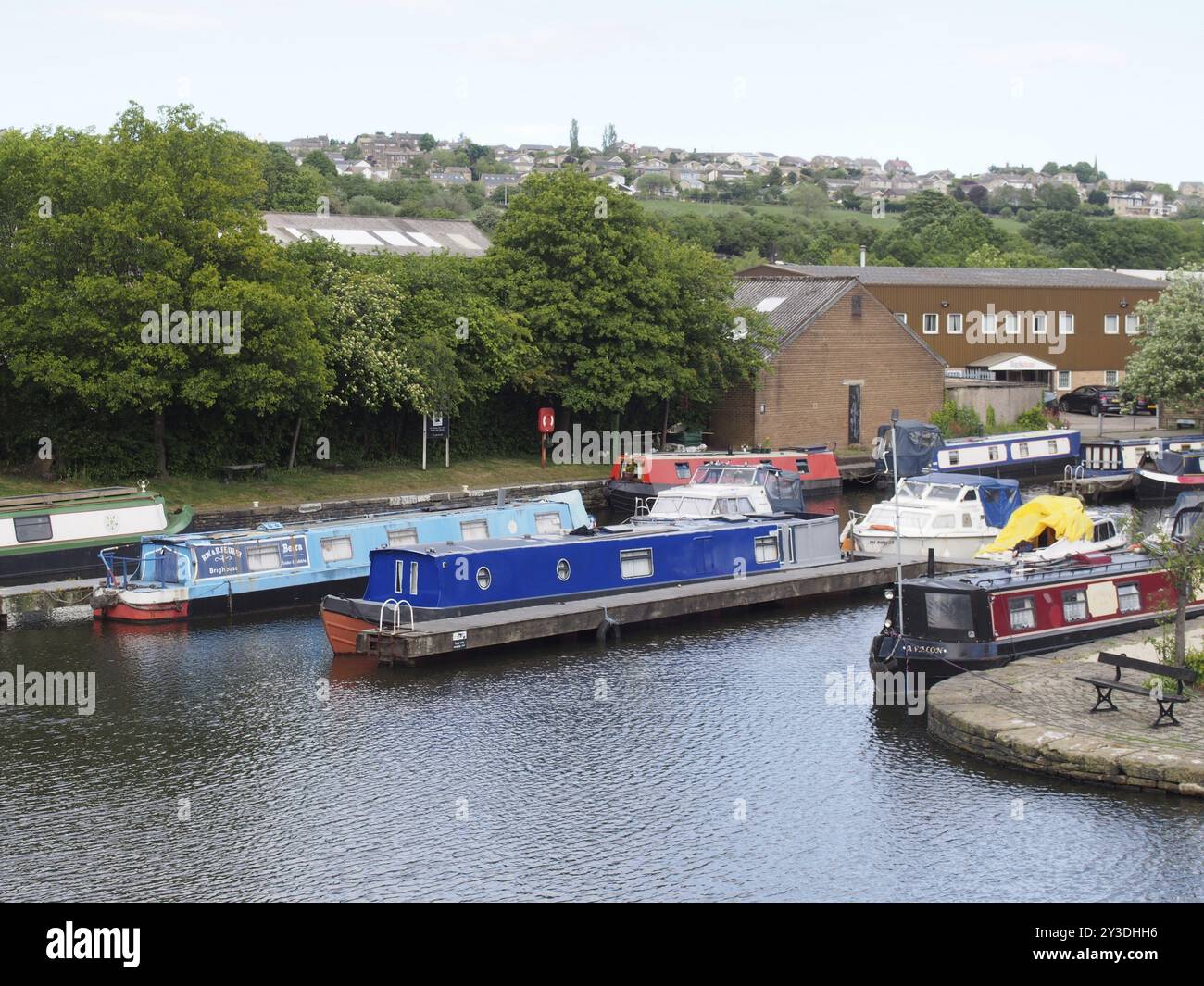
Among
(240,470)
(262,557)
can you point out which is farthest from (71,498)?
(240,470)

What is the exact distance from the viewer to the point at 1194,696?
24.3 meters

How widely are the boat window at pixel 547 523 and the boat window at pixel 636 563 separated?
429 cm

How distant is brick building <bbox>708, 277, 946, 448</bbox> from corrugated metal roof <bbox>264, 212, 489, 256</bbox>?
17.6 metres

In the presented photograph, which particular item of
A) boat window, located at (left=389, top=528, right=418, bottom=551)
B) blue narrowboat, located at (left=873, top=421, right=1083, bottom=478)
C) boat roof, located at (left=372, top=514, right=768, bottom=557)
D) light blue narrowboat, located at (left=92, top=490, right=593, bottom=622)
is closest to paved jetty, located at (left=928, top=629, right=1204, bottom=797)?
boat roof, located at (left=372, top=514, right=768, bottom=557)

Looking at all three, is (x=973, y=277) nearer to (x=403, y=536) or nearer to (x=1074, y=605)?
(x=403, y=536)

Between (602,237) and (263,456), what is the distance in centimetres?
1562

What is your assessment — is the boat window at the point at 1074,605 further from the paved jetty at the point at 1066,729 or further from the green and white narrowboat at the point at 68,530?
the green and white narrowboat at the point at 68,530

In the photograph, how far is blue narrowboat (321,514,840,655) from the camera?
105ft

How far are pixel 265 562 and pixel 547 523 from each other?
25.1ft

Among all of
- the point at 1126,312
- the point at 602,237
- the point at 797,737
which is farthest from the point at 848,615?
the point at 1126,312

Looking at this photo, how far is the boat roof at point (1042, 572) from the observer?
2878 centimetres

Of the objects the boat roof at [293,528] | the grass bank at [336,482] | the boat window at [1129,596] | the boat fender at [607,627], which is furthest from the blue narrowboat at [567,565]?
the grass bank at [336,482]
